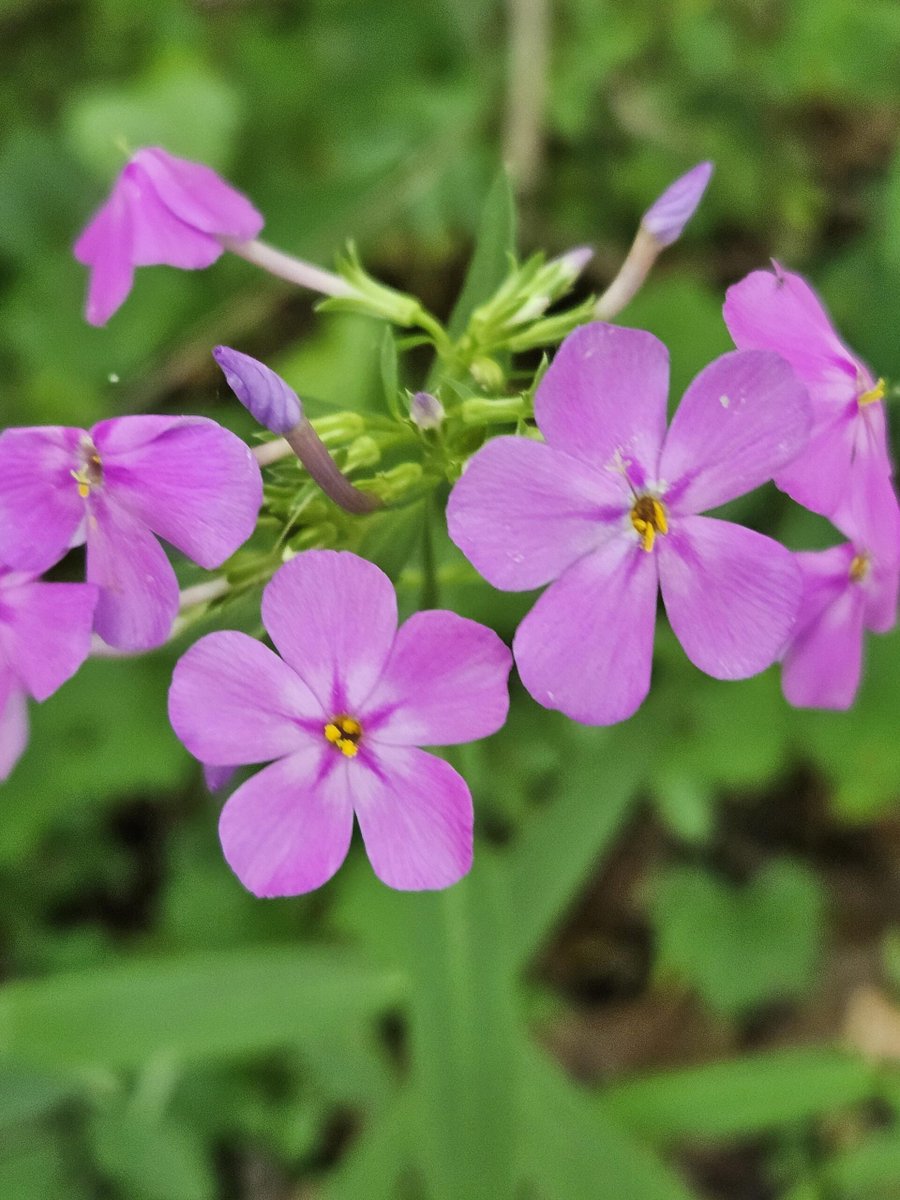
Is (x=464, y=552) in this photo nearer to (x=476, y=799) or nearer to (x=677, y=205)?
(x=677, y=205)

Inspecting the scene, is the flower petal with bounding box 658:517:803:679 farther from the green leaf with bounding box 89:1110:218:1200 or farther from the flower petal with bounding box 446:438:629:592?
the green leaf with bounding box 89:1110:218:1200

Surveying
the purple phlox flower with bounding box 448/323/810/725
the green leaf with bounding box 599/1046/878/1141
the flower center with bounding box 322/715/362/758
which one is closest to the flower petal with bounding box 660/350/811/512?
the purple phlox flower with bounding box 448/323/810/725

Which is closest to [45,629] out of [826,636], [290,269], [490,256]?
[290,269]

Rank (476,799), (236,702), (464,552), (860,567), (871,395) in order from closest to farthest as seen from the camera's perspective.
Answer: (464,552) → (236,702) → (871,395) → (860,567) → (476,799)

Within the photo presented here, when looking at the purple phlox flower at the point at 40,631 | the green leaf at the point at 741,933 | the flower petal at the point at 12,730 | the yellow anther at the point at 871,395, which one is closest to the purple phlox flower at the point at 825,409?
the yellow anther at the point at 871,395

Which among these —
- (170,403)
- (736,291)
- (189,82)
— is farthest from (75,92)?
(736,291)

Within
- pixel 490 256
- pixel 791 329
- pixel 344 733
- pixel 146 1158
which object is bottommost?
pixel 146 1158
